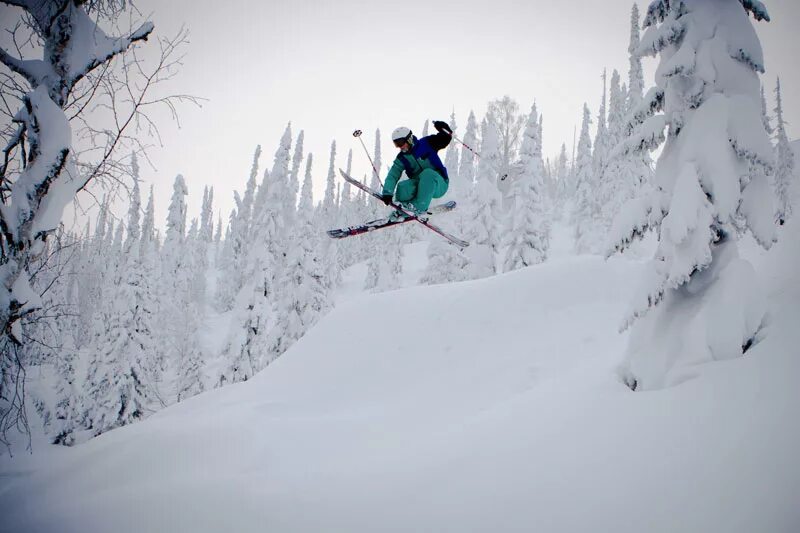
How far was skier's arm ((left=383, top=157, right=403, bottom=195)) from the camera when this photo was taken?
26.8 feet

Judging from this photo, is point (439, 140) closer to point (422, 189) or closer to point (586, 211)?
point (422, 189)

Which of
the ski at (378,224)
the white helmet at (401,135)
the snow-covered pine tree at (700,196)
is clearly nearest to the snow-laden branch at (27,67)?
the white helmet at (401,135)

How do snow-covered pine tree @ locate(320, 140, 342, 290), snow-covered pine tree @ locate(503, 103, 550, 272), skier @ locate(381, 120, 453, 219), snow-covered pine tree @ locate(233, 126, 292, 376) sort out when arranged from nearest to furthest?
→ skier @ locate(381, 120, 453, 219) → snow-covered pine tree @ locate(233, 126, 292, 376) → snow-covered pine tree @ locate(503, 103, 550, 272) → snow-covered pine tree @ locate(320, 140, 342, 290)

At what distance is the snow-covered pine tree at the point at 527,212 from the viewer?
25.0 metres

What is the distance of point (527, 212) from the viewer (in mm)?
24922

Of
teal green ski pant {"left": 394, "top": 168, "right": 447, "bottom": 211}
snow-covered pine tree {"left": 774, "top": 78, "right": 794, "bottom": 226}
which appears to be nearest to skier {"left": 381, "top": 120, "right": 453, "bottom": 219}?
teal green ski pant {"left": 394, "top": 168, "right": 447, "bottom": 211}

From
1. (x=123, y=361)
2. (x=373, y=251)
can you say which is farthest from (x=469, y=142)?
(x=123, y=361)

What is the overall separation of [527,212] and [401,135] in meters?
19.1

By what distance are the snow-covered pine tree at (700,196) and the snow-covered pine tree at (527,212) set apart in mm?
20064

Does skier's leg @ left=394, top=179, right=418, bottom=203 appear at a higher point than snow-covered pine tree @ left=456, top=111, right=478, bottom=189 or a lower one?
lower

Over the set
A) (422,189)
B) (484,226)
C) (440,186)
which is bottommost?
(422,189)

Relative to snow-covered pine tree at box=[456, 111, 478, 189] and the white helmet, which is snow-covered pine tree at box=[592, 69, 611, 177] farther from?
the white helmet

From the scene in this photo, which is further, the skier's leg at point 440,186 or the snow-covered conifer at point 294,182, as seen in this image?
the snow-covered conifer at point 294,182

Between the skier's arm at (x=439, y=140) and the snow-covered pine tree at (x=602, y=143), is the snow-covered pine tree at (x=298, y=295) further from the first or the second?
the snow-covered pine tree at (x=602, y=143)
